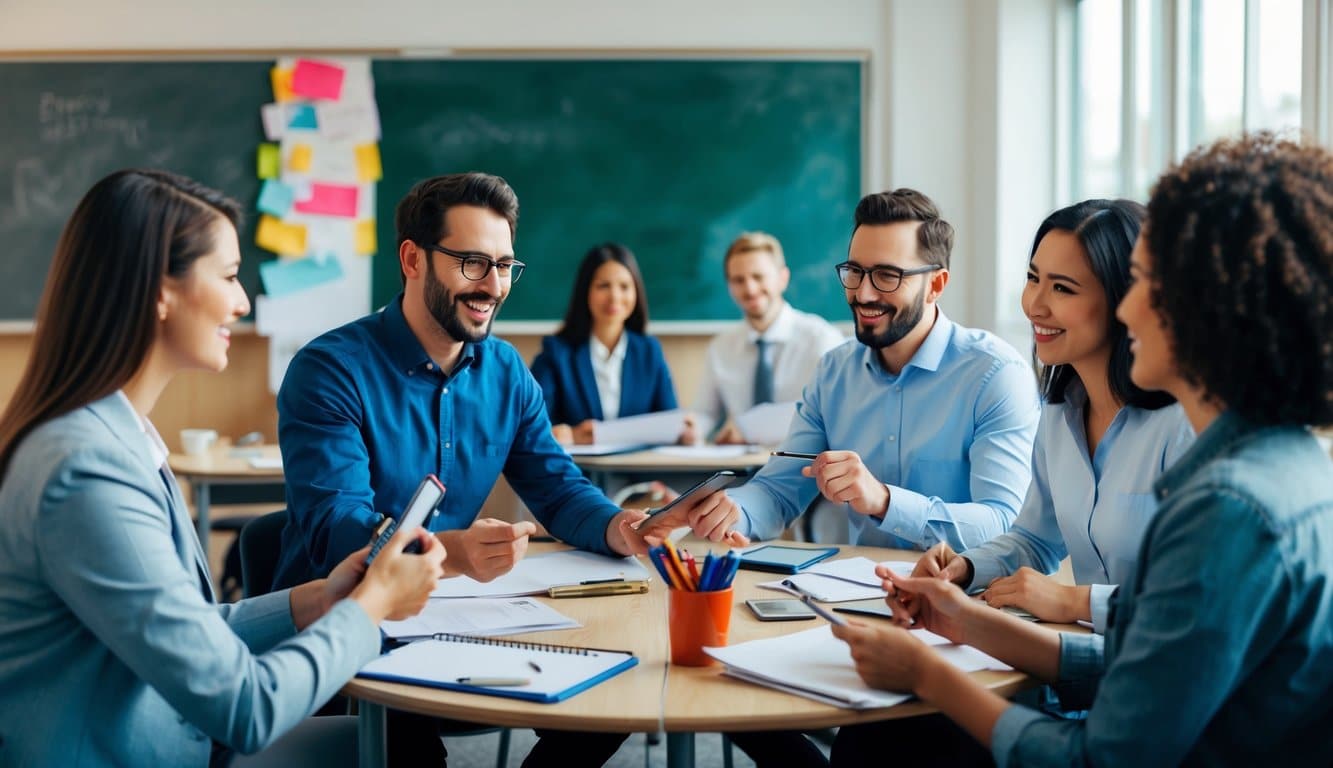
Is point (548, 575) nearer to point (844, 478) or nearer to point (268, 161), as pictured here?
point (844, 478)

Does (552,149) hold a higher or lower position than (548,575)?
higher

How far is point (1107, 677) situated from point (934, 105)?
4325 mm

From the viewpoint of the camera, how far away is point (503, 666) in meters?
1.38

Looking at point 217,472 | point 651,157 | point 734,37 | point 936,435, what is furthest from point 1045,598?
point 734,37

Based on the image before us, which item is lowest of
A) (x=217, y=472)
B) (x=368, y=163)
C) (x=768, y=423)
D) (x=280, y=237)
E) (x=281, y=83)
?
(x=217, y=472)

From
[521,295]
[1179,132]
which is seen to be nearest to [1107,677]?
[1179,132]

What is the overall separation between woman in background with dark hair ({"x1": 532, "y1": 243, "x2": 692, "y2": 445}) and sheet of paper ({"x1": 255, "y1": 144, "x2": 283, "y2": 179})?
154 cm

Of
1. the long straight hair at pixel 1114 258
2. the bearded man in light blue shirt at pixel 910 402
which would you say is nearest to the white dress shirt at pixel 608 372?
the bearded man in light blue shirt at pixel 910 402

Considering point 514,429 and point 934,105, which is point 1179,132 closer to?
point 934,105

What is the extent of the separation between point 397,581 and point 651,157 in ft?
13.1

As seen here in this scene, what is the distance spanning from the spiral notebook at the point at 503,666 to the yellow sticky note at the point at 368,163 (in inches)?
153

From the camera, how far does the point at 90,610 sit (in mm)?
Result: 1166

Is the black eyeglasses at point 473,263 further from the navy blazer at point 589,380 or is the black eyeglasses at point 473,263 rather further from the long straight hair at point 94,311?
the navy blazer at point 589,380

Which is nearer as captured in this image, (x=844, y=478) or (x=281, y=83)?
(x=844, y=478)
